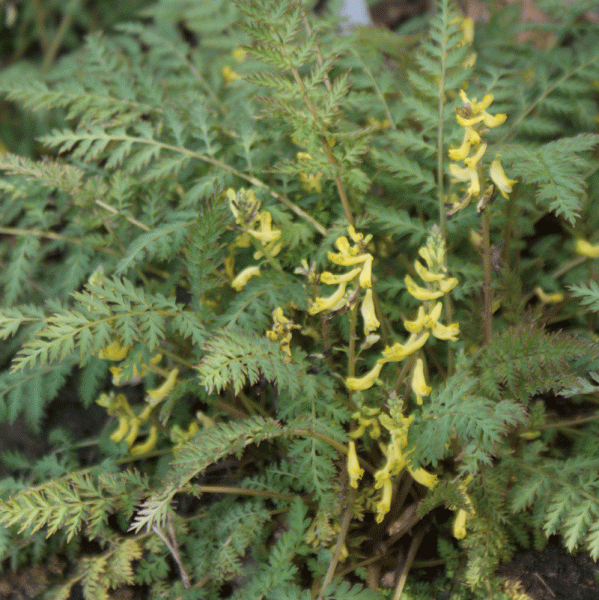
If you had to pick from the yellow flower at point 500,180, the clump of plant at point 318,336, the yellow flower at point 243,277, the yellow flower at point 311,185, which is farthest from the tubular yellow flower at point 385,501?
the yellow flower at point 311,185

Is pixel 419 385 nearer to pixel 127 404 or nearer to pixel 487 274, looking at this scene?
pixel 487 274

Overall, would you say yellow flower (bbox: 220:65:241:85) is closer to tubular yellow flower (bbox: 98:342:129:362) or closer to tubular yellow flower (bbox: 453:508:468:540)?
tubular yellow flower (bbox: 98:342:129:362)

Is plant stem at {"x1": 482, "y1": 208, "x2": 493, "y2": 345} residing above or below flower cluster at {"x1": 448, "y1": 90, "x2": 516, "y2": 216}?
below

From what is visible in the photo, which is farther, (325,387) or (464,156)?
(325,387)

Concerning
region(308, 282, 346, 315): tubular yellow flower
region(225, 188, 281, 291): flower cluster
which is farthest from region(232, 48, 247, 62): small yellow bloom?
region(308, 282, 346, 315): tubular yellow flower

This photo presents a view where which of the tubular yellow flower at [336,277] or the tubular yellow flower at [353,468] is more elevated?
the tubular yellow flower at [336,277]

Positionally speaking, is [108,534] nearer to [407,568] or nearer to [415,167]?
[407,568]

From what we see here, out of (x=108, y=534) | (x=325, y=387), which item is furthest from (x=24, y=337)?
(x=325, y=387)

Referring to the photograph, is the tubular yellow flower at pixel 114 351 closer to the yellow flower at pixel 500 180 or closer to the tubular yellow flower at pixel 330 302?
the tubular yellow flower at pixel 330 302
